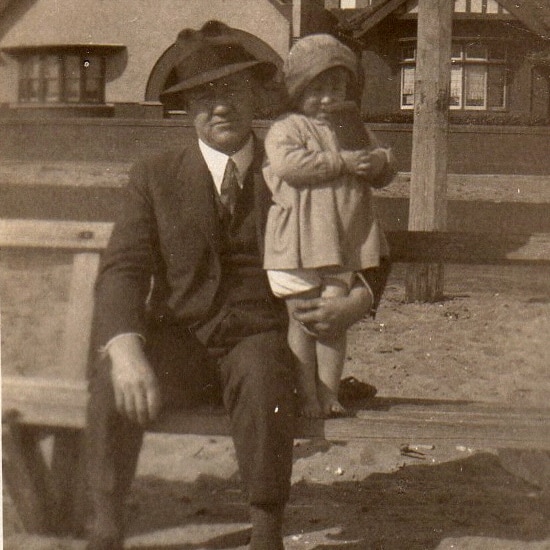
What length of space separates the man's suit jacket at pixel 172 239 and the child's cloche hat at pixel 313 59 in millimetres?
196

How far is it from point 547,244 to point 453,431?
52 centimetres

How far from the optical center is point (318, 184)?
2180mm

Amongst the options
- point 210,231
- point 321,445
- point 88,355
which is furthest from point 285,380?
point 321,445

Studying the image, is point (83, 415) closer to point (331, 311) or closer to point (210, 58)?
point (331, 311)

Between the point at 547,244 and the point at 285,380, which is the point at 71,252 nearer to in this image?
the point at 285,380

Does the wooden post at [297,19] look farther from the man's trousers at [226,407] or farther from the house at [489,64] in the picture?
the man's trousers at [226,407]

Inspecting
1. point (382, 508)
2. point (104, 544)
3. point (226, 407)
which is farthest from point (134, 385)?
point (382, 508)

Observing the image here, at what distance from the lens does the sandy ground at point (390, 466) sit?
2.56m

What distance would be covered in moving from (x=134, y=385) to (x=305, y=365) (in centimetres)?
39

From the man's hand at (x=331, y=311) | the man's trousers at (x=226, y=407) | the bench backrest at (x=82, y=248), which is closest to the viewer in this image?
the man's trousers at (x=226, y=407)

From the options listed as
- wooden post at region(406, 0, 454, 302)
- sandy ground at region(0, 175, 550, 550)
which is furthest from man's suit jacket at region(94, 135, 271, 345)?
wooden post at region(406, 0, 454, 302)

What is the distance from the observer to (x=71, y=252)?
2445mm

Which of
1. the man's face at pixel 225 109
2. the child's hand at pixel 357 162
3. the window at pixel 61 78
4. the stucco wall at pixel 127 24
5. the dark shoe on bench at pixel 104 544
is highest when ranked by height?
the stucco wall at pixel 127 24

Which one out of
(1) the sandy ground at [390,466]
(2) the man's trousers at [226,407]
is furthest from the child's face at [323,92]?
(1) the sandy ground at [390,466]
